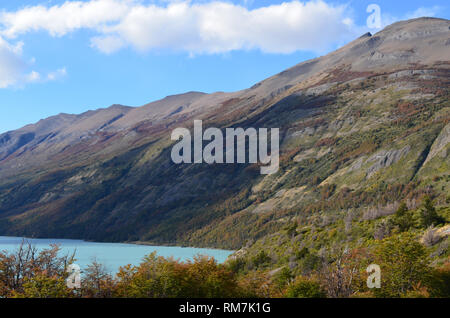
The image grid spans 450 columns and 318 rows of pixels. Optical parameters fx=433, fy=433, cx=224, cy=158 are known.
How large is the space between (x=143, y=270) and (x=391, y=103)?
14840 cm

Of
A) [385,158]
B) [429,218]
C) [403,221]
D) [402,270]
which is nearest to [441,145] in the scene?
[385,158]

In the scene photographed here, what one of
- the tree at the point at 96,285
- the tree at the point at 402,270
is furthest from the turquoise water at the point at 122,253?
the tree at the point at 402,270

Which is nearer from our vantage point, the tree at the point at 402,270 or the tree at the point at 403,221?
the tree at the point at 402,270

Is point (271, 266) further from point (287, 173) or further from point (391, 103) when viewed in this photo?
point (391, 103)

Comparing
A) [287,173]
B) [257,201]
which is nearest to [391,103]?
[287,173]

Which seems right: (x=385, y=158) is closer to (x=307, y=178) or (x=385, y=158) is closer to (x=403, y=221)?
(x=307, y=178)

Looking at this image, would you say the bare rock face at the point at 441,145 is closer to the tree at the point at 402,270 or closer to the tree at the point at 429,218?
the tree at the point at 429,218

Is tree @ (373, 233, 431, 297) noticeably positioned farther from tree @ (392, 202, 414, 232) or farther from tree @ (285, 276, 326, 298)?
tree @ (392, 202, 414, 232)

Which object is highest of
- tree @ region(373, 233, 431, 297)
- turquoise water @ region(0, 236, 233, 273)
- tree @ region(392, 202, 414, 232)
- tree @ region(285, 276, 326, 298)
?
tree @ region(392, 202, 414, 232)

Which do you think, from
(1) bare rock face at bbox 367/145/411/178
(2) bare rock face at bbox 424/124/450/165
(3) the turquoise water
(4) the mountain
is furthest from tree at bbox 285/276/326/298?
(1) bare rock face at bbox 367/145/411/178

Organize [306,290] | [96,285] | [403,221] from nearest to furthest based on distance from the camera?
[306,290]
[96,285]
[403,221]

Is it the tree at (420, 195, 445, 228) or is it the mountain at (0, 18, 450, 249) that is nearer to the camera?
the tree at (420, 195, 445, 228)

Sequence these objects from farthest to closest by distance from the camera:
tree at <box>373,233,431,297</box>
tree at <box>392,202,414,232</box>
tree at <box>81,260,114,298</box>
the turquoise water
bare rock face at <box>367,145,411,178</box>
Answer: bare rock face at <box>367,145,411,178</box> < the turquoise water < tree at <box>392,202,414,232</box> < tree at <box>373,233,431,297</box> < tree at <box>81,260,114,298</box>

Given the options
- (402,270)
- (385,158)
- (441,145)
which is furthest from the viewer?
(385,158)
